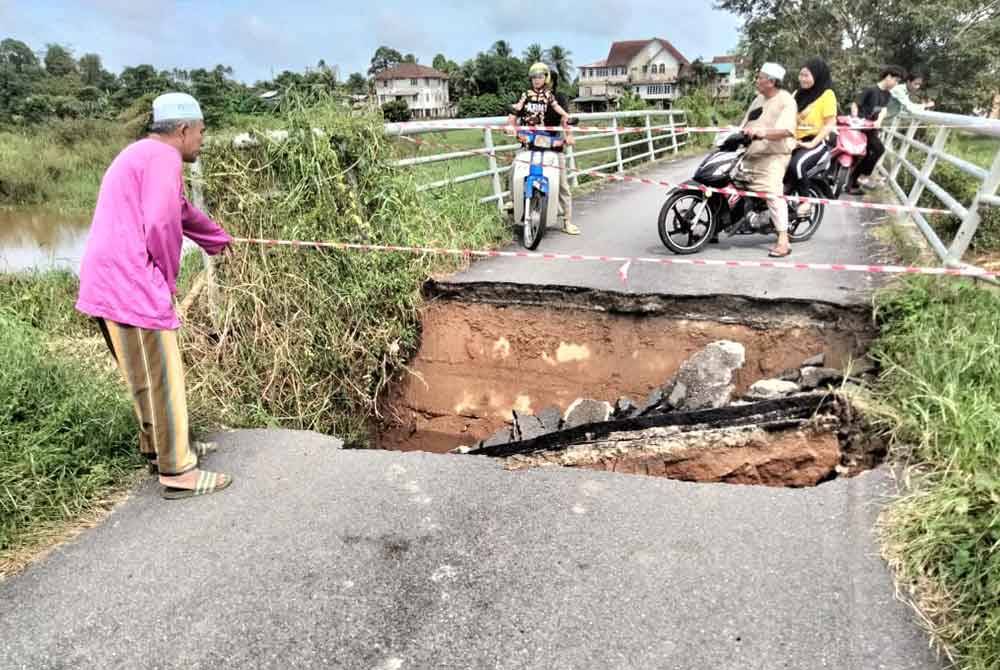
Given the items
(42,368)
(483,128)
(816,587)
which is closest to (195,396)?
(42,368)

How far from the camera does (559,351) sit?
589 centimetres

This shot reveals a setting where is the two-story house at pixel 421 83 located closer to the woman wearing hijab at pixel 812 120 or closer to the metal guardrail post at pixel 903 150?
the metal guardrail post at pixel 903 150

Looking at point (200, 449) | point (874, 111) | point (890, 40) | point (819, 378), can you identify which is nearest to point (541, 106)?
point (819, 378)

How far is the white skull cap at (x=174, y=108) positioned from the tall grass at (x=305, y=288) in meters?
2.29

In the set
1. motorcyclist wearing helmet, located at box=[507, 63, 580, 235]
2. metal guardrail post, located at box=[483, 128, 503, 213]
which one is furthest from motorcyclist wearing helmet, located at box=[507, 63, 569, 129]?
metal guardrail post, located at box=[483, 128, 503, 213]

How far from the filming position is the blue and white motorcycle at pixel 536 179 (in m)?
6.97

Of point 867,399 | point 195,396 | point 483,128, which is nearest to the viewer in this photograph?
point 867,399

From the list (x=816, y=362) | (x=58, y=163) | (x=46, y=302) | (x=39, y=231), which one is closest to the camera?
(x=816, y=362)

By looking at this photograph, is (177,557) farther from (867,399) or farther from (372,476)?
(867,399)

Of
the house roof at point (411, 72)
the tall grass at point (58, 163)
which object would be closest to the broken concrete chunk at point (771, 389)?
the tall grass at point (58, 163)

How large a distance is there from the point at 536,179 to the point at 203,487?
15.4 ft

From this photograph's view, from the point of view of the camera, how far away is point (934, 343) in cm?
386

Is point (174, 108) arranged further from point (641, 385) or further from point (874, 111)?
point (874, 111)

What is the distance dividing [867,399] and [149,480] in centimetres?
382
